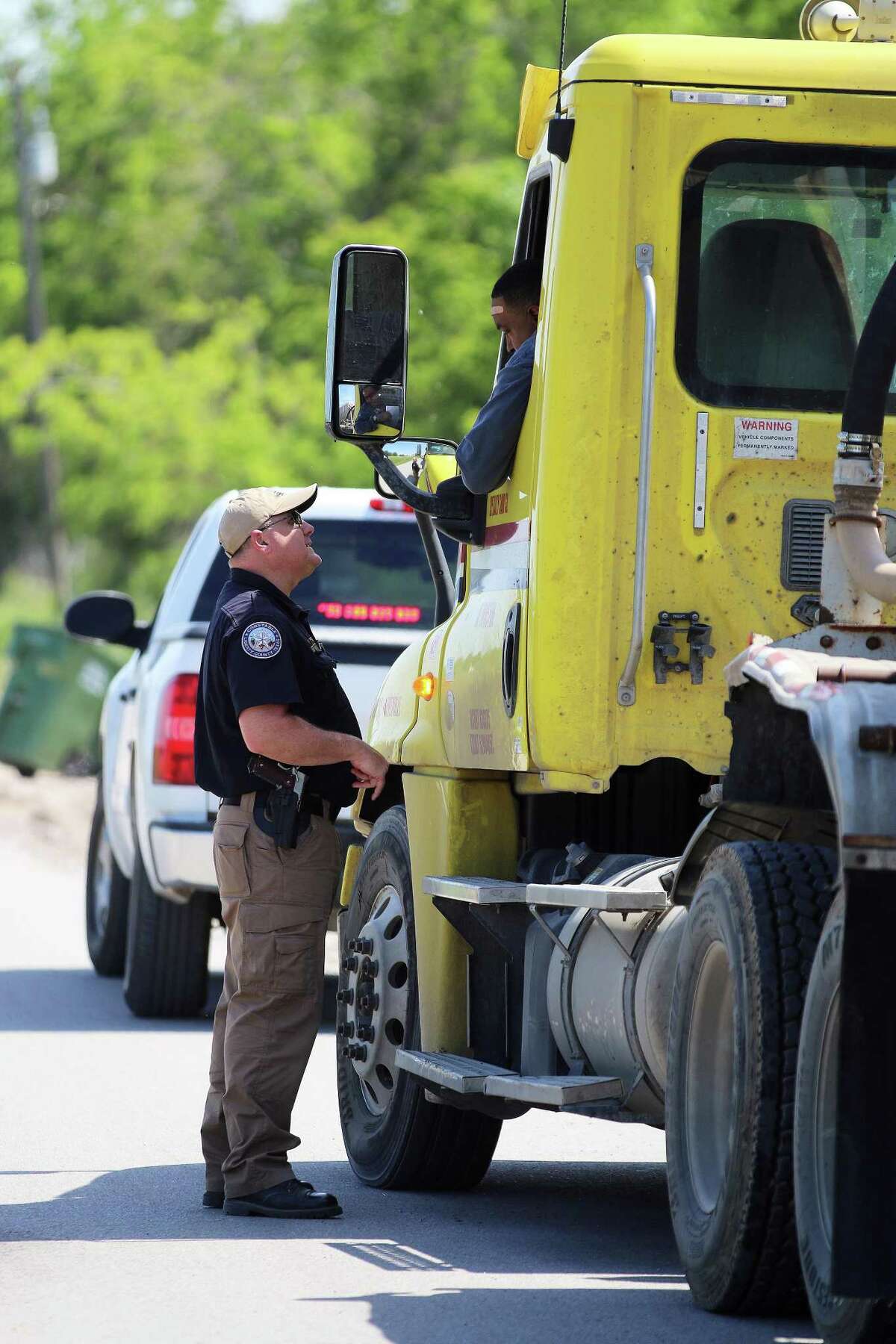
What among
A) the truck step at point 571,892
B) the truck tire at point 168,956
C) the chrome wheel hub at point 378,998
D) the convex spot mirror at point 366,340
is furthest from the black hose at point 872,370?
the truck tire at point 168,956

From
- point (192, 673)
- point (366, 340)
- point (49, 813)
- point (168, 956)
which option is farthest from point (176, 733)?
point (49, 813)

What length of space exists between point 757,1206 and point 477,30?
35.1 m

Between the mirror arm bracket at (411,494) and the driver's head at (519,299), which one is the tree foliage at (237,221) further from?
the driver's head at (519,299)

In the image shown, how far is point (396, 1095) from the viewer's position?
738cm

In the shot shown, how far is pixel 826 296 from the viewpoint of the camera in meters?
6.42

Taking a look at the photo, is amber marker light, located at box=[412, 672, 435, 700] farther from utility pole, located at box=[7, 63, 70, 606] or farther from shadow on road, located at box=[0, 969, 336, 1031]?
utility pole, located at box=[7, 63, 70, 606]

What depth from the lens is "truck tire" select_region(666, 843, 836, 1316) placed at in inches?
200

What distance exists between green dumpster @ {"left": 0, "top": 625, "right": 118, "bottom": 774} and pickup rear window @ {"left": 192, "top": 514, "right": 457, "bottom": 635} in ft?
41.6

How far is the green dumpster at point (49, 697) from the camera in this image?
23906 mm

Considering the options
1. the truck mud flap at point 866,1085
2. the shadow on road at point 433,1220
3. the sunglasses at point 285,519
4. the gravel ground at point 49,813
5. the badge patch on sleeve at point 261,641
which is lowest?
the gravel ground at point 49,813

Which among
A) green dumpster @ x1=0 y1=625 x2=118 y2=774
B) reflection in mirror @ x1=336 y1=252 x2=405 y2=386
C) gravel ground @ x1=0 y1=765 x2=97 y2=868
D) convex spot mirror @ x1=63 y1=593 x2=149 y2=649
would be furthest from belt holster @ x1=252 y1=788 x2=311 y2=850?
green dumpster @ x1=0 y1=625 x2=118 y2=774

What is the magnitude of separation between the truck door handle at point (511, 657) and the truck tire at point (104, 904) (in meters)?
6.50

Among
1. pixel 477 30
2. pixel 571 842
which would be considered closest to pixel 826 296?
pixel 571 842

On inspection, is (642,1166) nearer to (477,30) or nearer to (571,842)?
(571,842)
